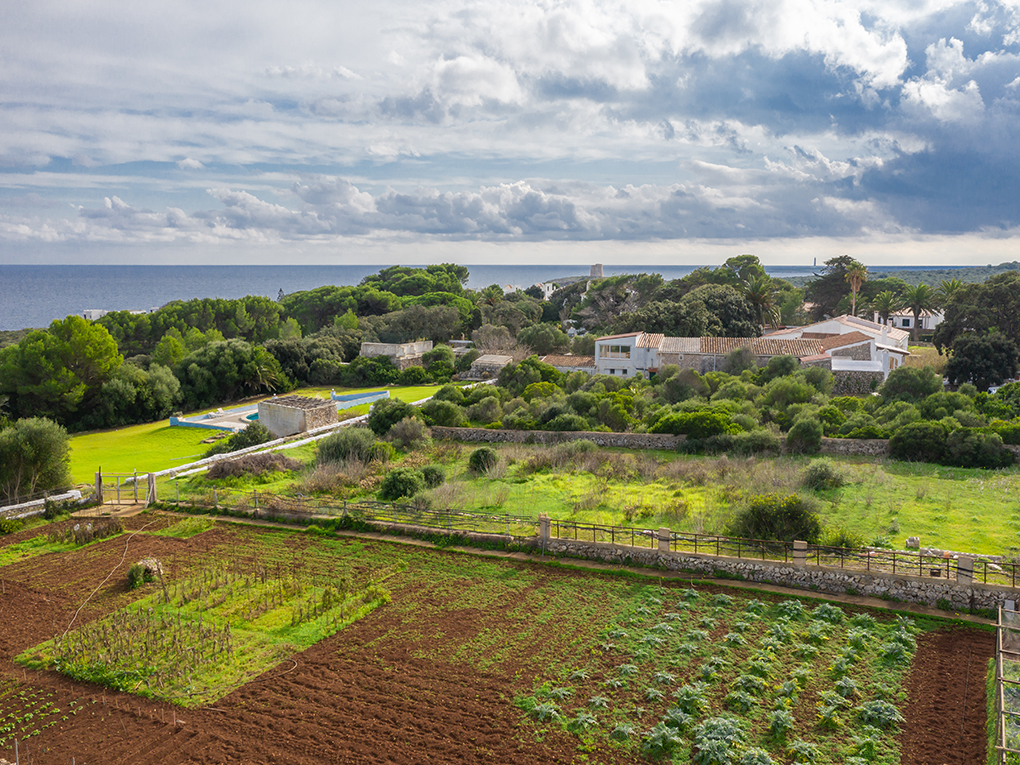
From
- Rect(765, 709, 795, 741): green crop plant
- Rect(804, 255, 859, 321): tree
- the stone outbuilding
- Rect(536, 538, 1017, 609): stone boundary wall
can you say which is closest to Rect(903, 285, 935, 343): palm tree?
Rect(804, 255, 859, 321): tree

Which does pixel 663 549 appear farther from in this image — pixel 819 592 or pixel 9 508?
pixel 9 508

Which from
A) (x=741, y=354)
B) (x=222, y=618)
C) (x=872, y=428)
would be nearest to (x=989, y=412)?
(x=872, y=428)

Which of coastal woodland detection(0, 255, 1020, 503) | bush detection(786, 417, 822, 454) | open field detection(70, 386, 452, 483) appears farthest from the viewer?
open field detection(70, 386, 452, 483)

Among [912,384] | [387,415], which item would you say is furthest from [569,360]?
[912,384]

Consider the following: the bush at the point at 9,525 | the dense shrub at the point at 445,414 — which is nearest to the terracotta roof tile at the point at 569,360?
the dense shrub at the point at 445,414

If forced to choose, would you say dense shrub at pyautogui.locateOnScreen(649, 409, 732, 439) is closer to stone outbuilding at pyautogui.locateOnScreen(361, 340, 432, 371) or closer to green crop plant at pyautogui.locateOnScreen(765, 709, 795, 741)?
green crop plant at pyautogui.locateOnScreen(765, 709, 795, 741)

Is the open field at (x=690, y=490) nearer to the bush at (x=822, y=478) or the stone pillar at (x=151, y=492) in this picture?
the bush at (x=822, y=478)
